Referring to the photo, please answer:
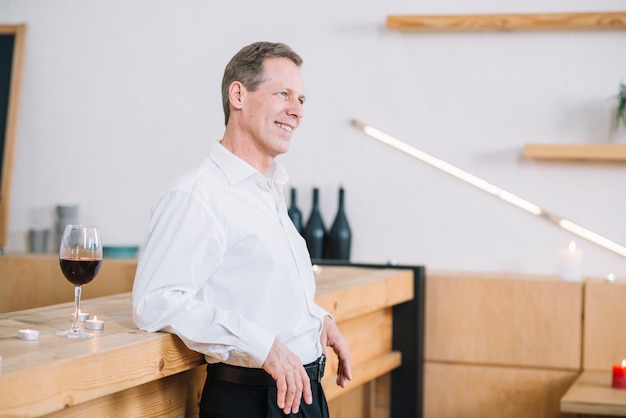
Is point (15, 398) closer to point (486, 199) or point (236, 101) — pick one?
point (236, 101)

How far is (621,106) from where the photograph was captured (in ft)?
12.0

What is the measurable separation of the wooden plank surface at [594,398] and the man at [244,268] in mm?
1017

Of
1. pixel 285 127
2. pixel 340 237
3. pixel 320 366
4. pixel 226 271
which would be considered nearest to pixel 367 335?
pixel 340 237

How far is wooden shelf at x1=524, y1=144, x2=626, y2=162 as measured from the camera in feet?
11.7

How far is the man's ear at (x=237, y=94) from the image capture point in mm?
2107

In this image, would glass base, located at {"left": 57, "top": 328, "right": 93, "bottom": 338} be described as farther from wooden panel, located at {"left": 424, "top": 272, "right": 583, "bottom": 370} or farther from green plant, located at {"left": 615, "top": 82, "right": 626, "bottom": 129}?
green plant, located at {"left": 615, "top": 82, "right": 626, "bottom": 129}

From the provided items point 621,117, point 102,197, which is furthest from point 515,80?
point 102,197

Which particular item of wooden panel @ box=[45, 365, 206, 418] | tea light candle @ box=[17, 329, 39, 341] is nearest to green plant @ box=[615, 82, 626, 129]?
wooden panel @ box=[45, 365, 206, 418]

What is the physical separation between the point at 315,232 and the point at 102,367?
8.03ft

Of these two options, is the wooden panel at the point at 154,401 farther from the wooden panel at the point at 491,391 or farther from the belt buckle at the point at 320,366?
the wooden panel at the point at 491,391

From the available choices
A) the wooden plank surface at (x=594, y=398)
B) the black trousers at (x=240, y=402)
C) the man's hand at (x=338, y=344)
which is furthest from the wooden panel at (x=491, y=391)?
the black trousers at (x=240, y=402)

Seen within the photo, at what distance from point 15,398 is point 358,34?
2995mm

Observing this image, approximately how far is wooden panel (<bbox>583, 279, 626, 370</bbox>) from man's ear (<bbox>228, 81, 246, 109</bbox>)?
191 cm

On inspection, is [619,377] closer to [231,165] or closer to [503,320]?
[503,320]
